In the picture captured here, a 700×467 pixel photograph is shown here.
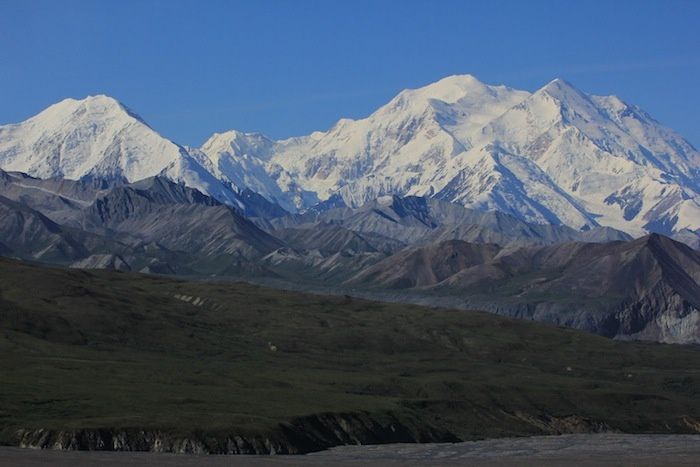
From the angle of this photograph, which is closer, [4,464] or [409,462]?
[4,464]

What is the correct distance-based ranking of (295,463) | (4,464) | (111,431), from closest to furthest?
(4,464)
(295,463)
(111,431)

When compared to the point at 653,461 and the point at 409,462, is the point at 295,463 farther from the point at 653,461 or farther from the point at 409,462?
the point at 653,461

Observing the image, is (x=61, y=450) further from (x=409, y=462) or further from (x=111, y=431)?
(x=409, y=462)

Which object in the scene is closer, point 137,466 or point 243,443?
point 137,466

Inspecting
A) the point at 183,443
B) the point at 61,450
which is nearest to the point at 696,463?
the point at 183,443

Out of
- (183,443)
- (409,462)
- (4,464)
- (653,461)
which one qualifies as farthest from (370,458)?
(4,464)

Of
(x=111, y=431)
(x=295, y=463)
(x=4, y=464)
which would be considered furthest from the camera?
(x=111, y=431)

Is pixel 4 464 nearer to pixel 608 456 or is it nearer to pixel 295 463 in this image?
pixel 295 463

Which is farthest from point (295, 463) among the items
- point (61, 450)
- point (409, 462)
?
point (61, 450)
